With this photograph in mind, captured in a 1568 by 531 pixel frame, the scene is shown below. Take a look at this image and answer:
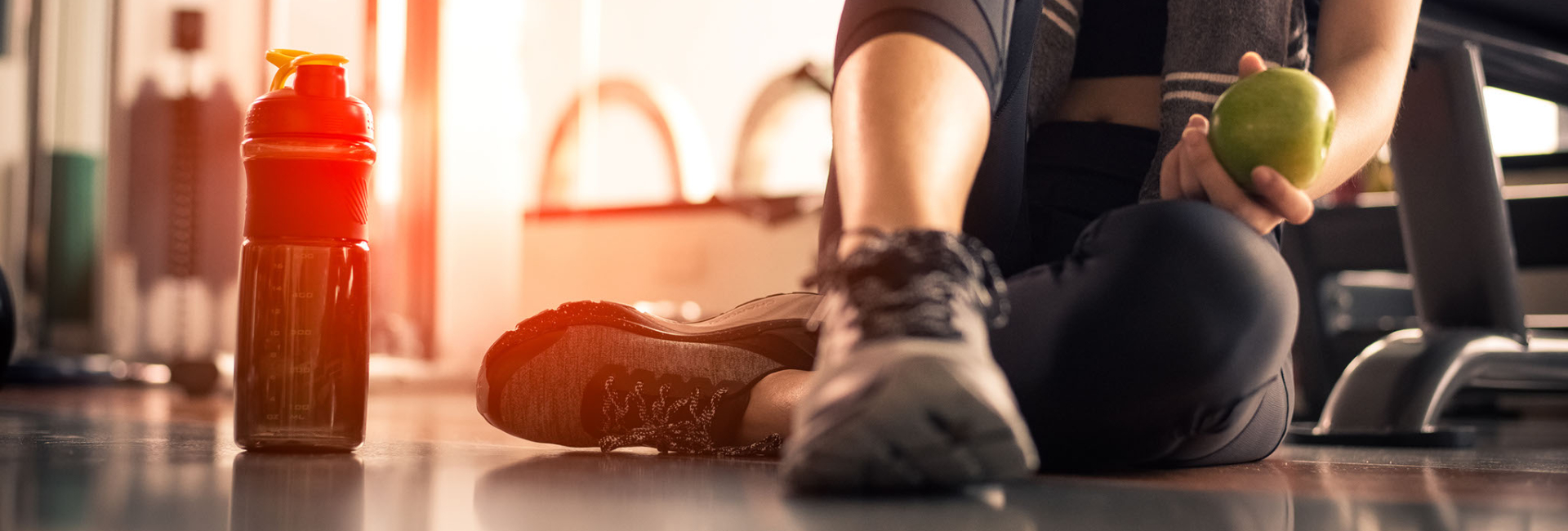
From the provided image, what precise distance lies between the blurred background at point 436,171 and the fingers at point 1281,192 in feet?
7.28

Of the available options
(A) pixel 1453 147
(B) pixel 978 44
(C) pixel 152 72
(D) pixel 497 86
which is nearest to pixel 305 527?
(B) pixel 978 44

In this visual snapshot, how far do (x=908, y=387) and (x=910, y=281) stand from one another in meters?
0.06

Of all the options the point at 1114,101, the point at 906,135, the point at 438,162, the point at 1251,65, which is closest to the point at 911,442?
the point at 906,135

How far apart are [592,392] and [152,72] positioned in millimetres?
2787

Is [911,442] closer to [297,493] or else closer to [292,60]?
[297,493]

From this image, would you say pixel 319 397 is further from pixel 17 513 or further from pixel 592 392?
pixel 17 513

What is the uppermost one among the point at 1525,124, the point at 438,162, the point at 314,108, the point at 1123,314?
the point at 1525,124

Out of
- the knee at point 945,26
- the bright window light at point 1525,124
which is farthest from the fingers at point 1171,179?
the bright window light at point 1525,124

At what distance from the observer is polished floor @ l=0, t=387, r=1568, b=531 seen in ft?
1.80

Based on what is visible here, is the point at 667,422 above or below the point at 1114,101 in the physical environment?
below

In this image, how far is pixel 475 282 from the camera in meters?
3.81

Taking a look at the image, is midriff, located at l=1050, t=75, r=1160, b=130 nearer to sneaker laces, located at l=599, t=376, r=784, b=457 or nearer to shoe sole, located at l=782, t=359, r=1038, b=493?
sneaker laces, located at l=599, t=376, r=784, b=457

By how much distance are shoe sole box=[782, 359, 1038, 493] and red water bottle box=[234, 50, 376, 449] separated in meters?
0.40

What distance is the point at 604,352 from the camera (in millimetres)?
956
